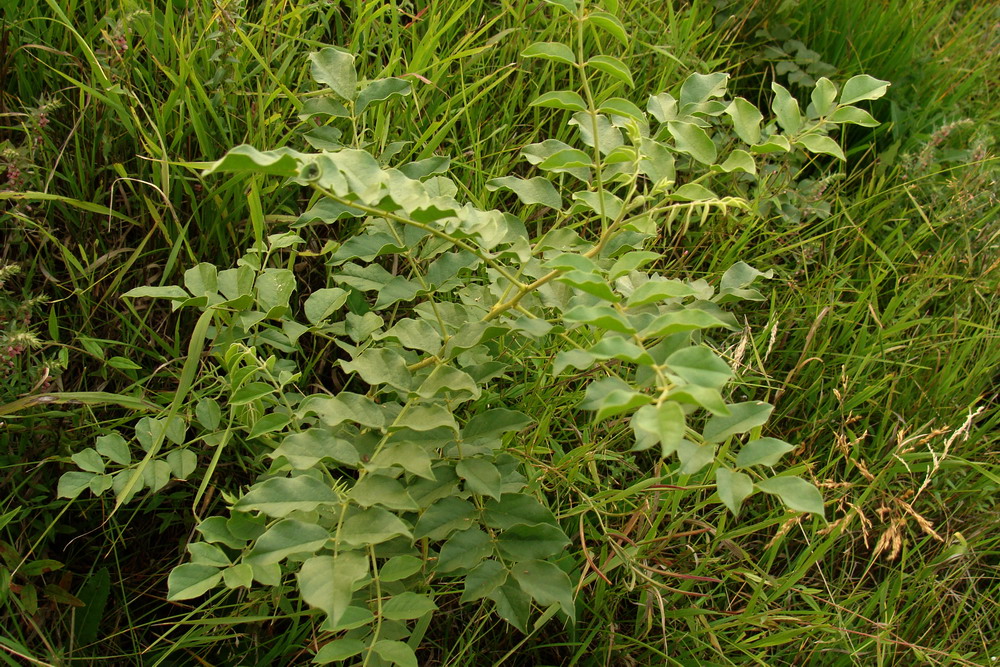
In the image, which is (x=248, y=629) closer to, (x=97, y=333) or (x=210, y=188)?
(x=97, y=333)

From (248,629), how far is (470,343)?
0.67m

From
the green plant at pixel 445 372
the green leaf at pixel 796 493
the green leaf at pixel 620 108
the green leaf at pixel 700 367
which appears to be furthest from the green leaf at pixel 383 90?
the green leaf at pixel 796 493

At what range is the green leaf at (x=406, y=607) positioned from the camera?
1117 mm

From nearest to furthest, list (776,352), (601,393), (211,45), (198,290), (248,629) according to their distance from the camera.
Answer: (601,393) < (198,290) < (248,629) < (211,45) < (776,352)

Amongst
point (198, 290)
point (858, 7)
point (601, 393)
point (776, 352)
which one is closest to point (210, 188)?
point (198, 290)

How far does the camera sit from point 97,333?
5.25 feet

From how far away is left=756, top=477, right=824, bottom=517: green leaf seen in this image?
98cm

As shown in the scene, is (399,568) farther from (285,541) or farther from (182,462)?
(182,462)

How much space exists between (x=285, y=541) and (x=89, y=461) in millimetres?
478

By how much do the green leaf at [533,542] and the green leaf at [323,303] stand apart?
0.46 meters

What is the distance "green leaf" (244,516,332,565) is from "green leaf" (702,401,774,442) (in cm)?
48

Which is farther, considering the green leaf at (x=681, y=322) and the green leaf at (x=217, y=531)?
the green leaf at (x=217, y=531)

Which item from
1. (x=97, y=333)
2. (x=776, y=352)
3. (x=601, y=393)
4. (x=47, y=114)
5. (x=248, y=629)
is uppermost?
(x=601, y=393)

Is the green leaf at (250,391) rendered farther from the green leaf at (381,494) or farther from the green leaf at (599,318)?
the green leaf at (599,318)
